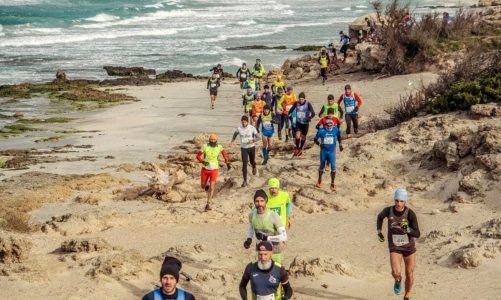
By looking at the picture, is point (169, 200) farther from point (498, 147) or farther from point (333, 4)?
point (333, 4)

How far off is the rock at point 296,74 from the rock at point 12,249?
23253 mm

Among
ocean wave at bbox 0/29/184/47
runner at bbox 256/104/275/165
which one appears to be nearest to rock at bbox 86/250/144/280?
runner at bbox 256/104/275/165

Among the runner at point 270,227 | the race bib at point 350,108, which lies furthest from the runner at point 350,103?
the runner at point 270,227

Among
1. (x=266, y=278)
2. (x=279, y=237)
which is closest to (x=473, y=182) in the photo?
(x=279, y=237)

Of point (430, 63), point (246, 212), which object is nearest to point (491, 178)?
point (246, 212)

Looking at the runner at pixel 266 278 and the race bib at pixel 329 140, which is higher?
the runner at pixel 266 278

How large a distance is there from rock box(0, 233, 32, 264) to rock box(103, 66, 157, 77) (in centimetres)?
2890

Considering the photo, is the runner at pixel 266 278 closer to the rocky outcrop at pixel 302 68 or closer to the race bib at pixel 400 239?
the race bib at pixel 400 239

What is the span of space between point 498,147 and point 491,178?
0.85 m

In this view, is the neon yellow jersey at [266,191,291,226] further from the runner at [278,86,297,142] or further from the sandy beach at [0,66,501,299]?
the runner at [278,86,297,142]

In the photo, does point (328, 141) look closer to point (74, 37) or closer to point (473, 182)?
point (473, 182)

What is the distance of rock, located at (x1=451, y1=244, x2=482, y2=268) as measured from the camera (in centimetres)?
1021

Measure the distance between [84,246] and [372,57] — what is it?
1988 cm

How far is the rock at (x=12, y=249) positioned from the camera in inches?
427
